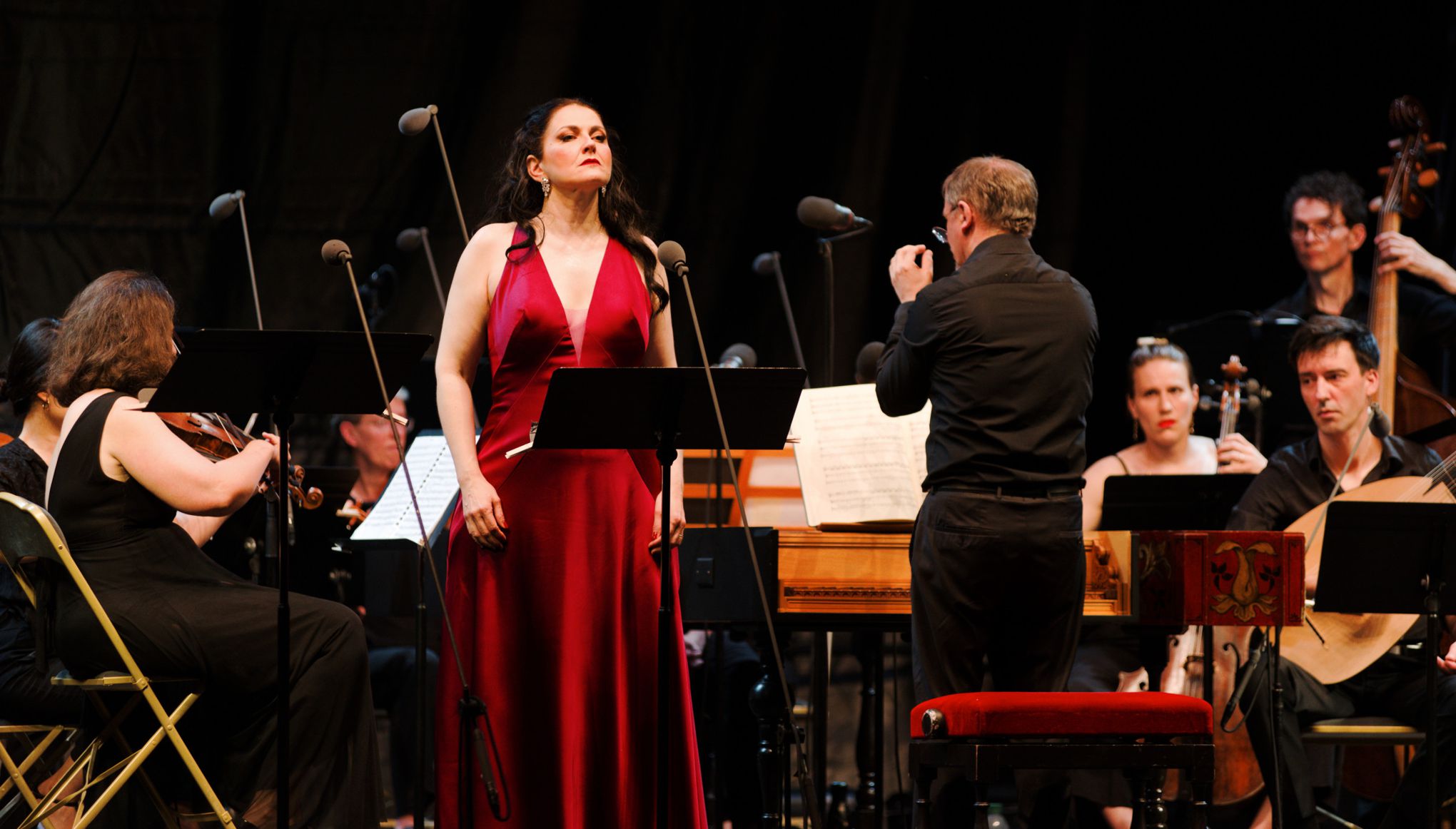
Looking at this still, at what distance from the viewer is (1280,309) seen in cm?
610

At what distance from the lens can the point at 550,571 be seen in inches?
139

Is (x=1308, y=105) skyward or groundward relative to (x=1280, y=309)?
skyward

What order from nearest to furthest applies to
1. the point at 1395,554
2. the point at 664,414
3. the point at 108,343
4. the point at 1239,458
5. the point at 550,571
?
the point at 664,414 < the point at 550,571 < the point at 108,343 < the point at 1395,554 < the point at 1239,458

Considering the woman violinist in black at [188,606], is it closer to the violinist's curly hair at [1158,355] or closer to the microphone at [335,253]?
the microphone at [335,253]

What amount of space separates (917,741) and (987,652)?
389 mm

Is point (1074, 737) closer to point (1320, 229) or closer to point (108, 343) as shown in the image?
Result: point (108, 343)

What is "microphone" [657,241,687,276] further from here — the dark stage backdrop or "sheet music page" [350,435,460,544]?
the dark stage backdrop

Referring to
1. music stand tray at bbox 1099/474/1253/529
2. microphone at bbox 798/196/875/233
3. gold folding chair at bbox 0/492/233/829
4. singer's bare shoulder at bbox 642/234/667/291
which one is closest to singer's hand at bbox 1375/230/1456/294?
music stand tray at bbox 1099/474/1253/529

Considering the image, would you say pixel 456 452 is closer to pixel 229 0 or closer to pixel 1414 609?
pixel 1414 609

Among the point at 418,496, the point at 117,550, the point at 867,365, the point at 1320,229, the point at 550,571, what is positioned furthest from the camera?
the point at 1320,229

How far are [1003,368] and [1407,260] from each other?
8.85 feet

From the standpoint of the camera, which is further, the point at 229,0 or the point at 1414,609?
the point at 229,0

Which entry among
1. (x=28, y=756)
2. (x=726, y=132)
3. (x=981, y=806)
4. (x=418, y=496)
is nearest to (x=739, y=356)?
(x=418, y=496)

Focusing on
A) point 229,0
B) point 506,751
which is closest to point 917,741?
point 506,751
